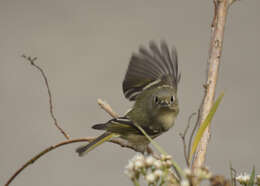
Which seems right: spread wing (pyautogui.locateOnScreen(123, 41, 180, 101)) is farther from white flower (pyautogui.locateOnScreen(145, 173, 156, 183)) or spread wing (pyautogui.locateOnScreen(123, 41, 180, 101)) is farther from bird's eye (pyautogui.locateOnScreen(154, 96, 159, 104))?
white flower (pyautogui.locateOnScreen(145, 173, 156, 183))

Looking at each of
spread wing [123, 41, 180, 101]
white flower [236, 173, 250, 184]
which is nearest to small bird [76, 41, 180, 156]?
spread wing [123, 41, 180, 101]

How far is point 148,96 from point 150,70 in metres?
0.05

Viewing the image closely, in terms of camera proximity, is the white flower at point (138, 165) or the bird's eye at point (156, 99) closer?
the white flower at point (138, 165)

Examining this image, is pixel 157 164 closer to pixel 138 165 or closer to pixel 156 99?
pixel 138 165

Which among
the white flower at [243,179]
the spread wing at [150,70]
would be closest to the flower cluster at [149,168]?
the white flower at [243,179]

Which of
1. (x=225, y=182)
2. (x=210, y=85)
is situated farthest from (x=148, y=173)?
(x=210, y=85)

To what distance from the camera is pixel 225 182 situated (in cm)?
31

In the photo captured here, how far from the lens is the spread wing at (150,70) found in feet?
1.87

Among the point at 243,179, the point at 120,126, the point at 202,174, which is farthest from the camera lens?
the point at 120,126

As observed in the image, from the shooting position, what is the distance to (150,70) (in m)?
0.60

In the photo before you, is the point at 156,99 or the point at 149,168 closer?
the point at 149,168

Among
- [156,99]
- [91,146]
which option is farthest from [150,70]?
[91,146]

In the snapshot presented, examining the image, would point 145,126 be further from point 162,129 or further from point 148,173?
point 148,173

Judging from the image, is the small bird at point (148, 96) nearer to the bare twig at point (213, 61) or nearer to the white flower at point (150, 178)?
the bare twig at point (213, 61)
